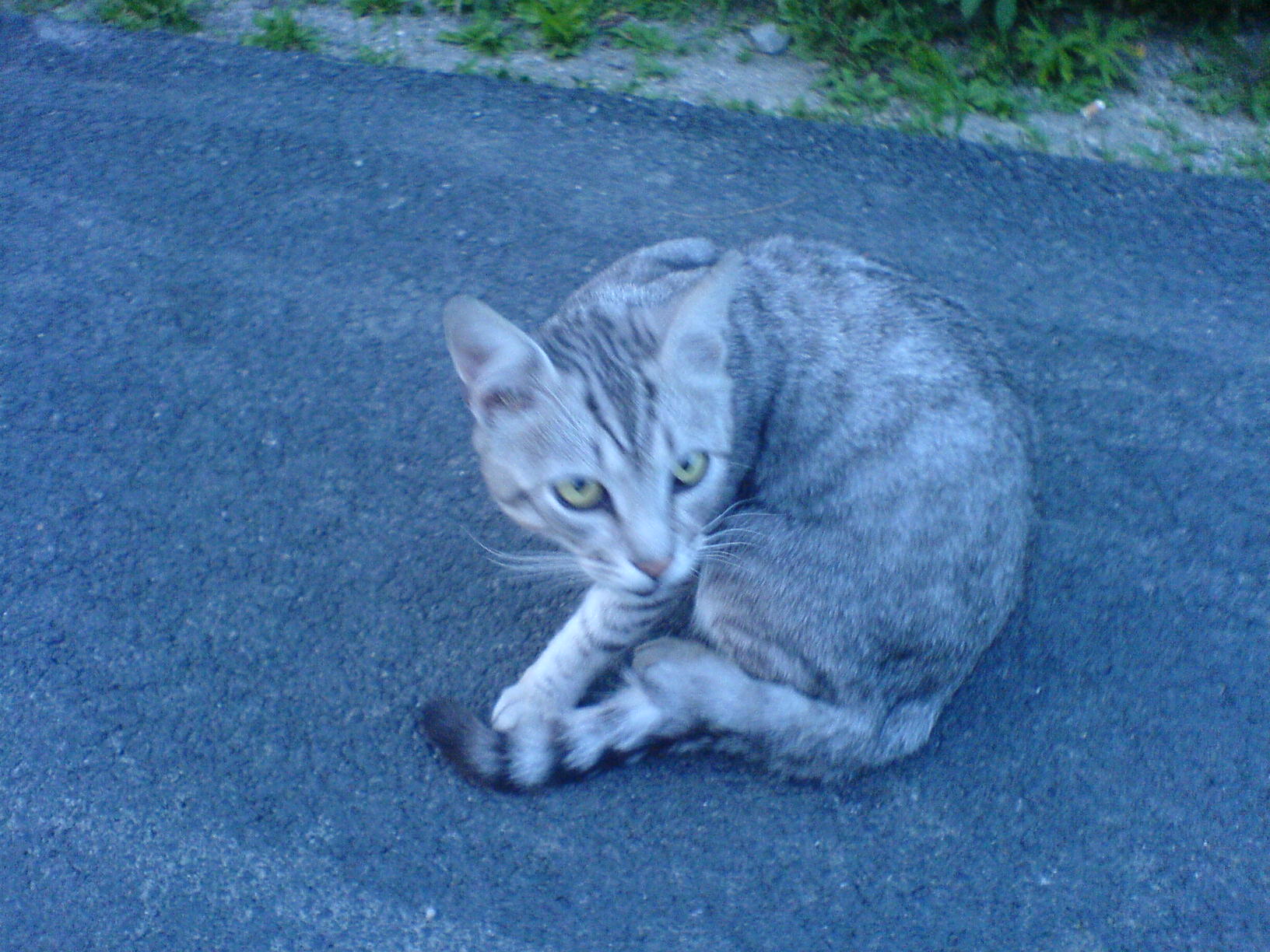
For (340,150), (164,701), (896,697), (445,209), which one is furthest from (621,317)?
(340,150)

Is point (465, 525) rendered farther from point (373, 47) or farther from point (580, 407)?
point (373, 47)

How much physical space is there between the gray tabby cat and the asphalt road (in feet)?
0.68

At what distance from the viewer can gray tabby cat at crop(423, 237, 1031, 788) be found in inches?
76.1

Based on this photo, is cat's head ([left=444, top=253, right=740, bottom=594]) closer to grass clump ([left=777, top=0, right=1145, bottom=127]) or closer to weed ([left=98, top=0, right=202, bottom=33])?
grass clump ([left=777, top=0, right=1145, bottom=127])

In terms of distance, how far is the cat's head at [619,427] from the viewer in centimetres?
190

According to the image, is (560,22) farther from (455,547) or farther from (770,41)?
(455,547)

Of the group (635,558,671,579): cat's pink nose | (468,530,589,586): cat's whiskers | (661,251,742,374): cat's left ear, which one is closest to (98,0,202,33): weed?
(468,530,589,586): cat's whiskers

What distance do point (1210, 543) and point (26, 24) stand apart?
5193 millimetres

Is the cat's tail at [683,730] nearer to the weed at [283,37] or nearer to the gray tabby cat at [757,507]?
the gray tabby cat at [757,507]

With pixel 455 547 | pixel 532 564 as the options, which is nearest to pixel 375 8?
pixel 455 547

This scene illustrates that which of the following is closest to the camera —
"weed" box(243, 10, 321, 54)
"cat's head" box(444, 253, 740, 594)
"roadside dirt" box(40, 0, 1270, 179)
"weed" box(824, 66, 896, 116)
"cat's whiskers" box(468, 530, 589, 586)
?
"cat's head" box(444, 253, 740, 594)

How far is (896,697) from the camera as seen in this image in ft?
7.02

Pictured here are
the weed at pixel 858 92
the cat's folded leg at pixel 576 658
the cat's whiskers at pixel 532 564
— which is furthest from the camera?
the weed at pixel 858 92

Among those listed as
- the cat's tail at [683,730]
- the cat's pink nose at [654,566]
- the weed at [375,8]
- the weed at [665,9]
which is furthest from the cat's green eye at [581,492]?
the weed at [375,8]
